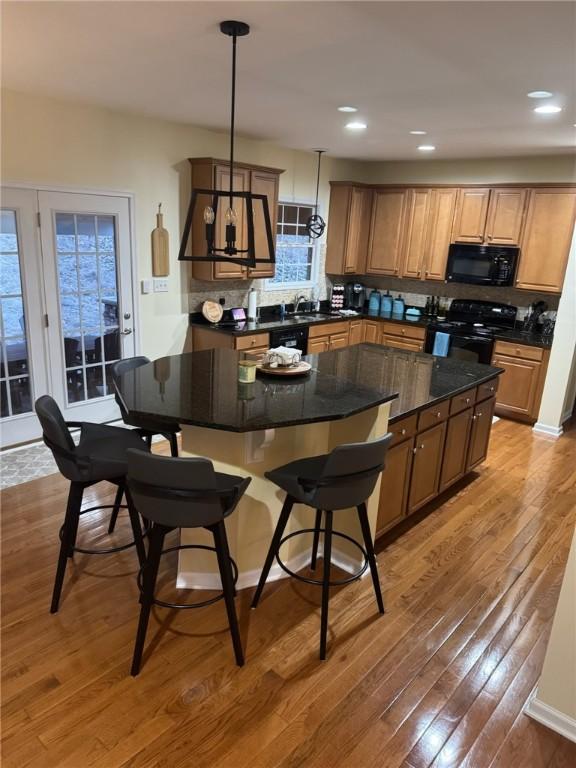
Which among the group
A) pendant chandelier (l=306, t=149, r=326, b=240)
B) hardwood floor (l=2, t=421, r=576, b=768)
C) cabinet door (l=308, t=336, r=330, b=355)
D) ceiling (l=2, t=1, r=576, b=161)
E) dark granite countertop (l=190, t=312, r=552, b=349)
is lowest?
hardwood floor (l=2, t=421, r=576, b=768)

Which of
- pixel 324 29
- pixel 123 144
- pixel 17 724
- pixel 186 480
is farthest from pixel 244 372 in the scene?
pixel 123 144

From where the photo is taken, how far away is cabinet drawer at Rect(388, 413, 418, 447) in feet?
9.53

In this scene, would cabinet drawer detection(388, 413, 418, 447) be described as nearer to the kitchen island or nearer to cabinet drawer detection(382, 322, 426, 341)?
the kitchen island

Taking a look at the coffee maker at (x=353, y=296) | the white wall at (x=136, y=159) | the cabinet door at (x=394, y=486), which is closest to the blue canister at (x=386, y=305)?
the coffee maker at (x=353, y=296)

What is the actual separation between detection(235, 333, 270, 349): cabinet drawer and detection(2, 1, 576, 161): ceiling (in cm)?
187

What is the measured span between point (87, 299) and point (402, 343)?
355 centimetres

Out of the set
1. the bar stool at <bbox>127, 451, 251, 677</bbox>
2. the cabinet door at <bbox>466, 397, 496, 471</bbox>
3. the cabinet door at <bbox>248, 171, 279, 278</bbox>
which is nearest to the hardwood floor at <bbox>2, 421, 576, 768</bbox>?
the bar stool at <bbox>127, 451, 251, 677</bbox>

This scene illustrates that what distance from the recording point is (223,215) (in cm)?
476

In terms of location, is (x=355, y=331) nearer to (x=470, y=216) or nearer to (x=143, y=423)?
(x=470, y=216)

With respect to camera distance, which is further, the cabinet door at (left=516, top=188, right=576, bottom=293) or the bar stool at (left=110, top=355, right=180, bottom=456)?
the cabinet door at (left=516, top=188, right=576, bottom=293)

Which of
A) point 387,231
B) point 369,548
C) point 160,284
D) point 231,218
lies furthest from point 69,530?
point 387,231

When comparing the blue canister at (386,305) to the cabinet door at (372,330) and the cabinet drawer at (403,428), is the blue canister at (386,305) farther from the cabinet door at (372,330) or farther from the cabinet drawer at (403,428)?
the cabinet drawer at (403,428)

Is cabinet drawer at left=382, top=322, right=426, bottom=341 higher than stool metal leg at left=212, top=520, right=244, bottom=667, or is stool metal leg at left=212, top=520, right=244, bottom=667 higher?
cabinet drawer at left=382, top=322, right=426, bottom=341

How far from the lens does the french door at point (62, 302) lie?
3.90 meters
